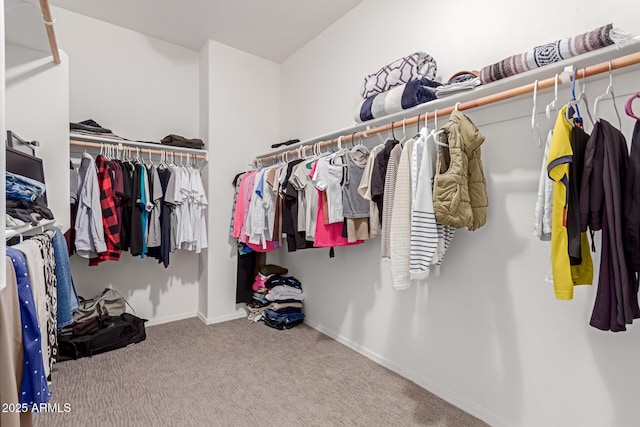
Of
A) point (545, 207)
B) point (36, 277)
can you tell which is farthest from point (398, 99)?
point (36, 277)

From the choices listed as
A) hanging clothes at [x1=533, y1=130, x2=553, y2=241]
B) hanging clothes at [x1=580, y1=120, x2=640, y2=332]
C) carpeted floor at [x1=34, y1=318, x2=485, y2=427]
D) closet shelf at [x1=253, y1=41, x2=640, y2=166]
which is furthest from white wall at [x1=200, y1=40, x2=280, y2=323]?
hanging clothes at [x1=580, y1=120, x2=640, y2=332]

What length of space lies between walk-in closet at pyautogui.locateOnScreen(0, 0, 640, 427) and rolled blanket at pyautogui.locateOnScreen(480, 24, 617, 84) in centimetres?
1

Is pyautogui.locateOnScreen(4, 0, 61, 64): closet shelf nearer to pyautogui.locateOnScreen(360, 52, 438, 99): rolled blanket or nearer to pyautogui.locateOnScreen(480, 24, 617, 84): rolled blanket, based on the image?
pyautogui.locateOnScreen(360, 52, 438, 99): rolled blanket

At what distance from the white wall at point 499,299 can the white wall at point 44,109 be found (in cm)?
207

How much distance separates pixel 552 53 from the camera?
1279 millimetres

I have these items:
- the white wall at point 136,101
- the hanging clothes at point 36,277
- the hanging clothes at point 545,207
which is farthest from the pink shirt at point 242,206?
the hanging clothes at point 545,207

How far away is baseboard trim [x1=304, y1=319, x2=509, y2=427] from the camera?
1674 mm

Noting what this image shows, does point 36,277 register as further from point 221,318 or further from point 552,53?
point 221,318

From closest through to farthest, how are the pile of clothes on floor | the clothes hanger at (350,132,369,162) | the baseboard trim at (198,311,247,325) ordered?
1. the clothes hanger at (350,132,369,162)
2. the pile of clothes on floor
3. the baseboard trim at (198,311,247,325)

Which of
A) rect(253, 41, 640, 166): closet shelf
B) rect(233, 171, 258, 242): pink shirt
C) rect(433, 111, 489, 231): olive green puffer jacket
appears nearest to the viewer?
rect(253, 41, 640, 166): closet shelf

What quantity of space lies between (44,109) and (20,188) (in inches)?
36.2

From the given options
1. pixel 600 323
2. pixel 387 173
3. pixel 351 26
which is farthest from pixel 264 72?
pixel 600 323

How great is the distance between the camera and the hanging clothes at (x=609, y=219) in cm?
104

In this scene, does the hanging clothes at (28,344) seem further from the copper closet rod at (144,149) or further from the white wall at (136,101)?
the white wall at (136,101)
